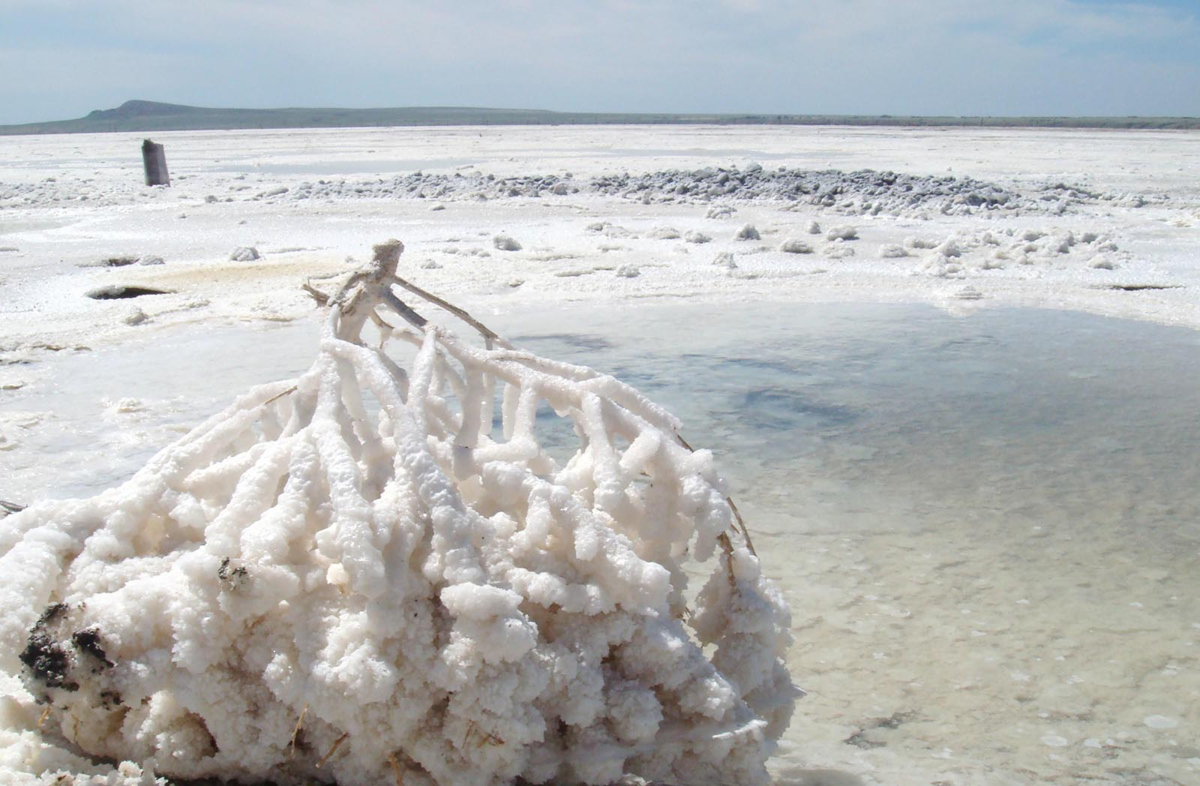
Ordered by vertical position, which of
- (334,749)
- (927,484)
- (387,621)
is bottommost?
(927,484)

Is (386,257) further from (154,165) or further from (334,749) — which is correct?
(154,165)

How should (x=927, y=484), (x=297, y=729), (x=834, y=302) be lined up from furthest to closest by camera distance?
(x=834, y=302)
(x=927, y=484)
(x=297, y=729)

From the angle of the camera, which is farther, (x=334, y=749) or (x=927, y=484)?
(x=927, y=484)

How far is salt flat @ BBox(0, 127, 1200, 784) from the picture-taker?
2.42m

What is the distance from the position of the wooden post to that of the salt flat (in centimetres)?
71

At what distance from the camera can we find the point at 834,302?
24.1 feet

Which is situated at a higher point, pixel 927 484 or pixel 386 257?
pixel 386 257

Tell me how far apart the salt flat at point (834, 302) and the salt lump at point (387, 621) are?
1.53 feet

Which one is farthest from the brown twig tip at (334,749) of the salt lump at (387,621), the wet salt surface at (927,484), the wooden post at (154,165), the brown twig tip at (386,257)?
the wooden post at (154,165)

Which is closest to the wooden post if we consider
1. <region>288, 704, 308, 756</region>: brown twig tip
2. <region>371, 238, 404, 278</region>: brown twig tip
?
<region>371, 238, 404, 278</region>: brown twig tip

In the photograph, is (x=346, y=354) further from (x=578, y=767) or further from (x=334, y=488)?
(x=578, y=767)

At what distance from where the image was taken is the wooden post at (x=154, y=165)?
18438 millimetres

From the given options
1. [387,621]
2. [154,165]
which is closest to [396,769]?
[387,621]

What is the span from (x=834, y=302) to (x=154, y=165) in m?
15.4
